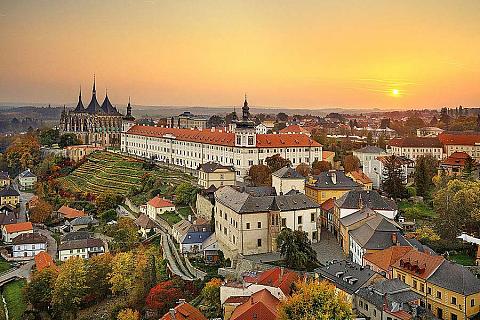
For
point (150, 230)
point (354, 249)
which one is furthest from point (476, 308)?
point (150, 230)

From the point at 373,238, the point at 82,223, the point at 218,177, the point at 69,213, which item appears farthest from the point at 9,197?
the point at 373,238

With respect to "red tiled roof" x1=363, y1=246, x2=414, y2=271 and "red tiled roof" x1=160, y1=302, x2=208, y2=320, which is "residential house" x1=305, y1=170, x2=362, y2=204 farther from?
"red tiled roof" x1=160, y1=302, x2=208, y2=320

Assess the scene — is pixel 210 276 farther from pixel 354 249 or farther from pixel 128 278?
pixel 354 249

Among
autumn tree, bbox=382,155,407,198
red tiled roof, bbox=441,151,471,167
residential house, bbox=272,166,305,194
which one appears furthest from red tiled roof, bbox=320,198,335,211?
red tiled roof, bbox=441,151,471,167

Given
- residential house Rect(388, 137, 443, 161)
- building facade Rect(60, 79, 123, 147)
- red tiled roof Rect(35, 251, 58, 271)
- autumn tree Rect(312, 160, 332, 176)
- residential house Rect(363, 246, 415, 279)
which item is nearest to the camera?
residential house Rect(363, 246, 415, 279)

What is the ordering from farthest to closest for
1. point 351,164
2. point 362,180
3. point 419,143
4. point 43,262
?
point 419,143 → point 351,164 → point 362,180 → point 43,262

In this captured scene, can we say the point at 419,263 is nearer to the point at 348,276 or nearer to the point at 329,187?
the point at 348,276

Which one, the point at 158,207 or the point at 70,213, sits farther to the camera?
the point at 70,213
